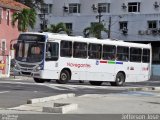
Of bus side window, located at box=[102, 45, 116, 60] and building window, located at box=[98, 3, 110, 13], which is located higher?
building window, located at box=[98, 3, 110, 13]

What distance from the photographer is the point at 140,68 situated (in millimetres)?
34625

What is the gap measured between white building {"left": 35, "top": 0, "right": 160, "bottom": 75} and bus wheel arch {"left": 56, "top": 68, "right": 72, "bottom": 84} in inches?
1593

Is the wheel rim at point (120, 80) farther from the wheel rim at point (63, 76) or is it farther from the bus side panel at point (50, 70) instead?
the bus side panel at point (50, 70)

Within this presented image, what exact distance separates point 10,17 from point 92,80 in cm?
2761

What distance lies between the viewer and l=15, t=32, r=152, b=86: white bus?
94.7ft

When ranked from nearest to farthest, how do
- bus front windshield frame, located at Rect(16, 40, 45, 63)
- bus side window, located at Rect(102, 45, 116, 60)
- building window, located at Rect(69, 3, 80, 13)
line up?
bus front windshield frame, located at Rect(16, 40, 45, 63), bus side window, located at Rect(102, 45, 116, 60), building window, located at Rect(69, 3, 80, 13)

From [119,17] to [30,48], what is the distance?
47.4 m

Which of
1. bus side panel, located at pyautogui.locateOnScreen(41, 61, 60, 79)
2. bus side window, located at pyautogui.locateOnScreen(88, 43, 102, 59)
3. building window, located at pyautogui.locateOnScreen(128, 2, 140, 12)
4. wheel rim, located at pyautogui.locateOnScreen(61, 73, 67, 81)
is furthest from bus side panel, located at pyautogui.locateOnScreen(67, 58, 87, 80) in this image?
building window, located at pyautogui.locateOnScreen(128, 2, 140, 12)

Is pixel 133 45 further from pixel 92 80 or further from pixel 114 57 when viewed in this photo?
pixel 92 80

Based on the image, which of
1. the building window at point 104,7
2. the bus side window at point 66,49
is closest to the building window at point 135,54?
the bus side window at point 66,49

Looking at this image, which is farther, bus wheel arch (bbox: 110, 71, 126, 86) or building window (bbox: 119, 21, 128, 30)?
building window (bbox: 119, 21, 128, 30)

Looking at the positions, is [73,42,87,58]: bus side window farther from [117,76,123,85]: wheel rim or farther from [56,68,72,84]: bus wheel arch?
[117,76,123,85]: wheel rim

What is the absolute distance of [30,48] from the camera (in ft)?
96.1

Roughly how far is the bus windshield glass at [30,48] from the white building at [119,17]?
41.9 m
